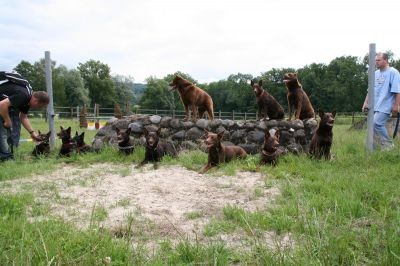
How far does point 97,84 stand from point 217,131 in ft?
243

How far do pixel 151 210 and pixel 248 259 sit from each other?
1841 millimetres

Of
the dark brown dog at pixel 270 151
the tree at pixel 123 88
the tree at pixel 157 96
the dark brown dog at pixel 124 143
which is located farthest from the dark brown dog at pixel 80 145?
the tree at pixel 123 88

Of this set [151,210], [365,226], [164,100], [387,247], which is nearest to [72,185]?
[151,210]

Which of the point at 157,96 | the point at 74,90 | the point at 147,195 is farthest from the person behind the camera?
the point at 157,96

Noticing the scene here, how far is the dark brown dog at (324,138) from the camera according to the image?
6.92 metres

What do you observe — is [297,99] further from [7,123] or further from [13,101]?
[7,123]

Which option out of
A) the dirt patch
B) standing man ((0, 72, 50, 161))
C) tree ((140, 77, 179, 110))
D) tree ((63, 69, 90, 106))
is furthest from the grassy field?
tree ((140, 77, 179, 110))

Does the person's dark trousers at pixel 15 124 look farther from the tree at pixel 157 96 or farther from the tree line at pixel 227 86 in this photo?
the tree at pixel 157 96

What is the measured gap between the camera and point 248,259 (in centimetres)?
277

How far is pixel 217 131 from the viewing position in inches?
356

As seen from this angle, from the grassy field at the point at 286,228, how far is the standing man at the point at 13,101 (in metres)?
1.17

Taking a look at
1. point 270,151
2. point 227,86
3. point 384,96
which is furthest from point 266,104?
point 227,86

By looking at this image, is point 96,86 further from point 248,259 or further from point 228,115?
point 248,259

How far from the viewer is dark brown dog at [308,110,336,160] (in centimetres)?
692
